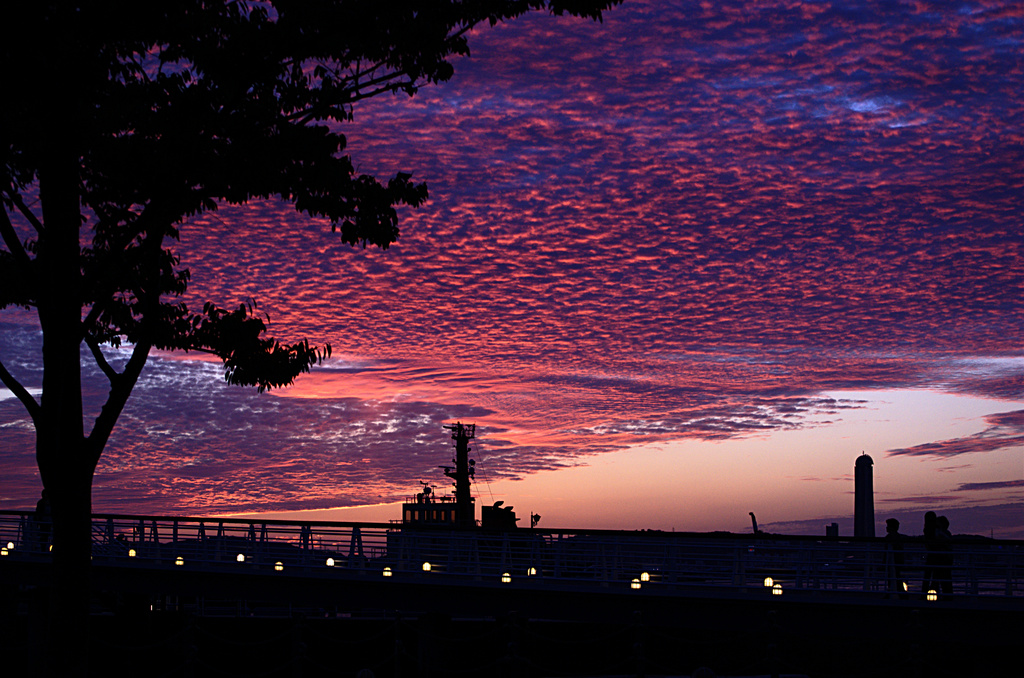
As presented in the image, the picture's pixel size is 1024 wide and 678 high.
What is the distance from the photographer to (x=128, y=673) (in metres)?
26.2

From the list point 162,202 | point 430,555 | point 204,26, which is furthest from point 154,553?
point 204,26

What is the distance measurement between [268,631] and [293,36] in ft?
72.5

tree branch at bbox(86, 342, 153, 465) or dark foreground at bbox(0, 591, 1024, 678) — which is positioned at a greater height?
tree branch at bbox(86, 342, 153, 465)

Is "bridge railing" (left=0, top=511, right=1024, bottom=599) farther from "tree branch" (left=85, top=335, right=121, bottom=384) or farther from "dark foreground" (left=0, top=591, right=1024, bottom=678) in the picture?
"tree branch" (left=85, top=335, right=121, bottom=384)

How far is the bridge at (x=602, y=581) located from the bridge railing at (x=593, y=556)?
0.16ft

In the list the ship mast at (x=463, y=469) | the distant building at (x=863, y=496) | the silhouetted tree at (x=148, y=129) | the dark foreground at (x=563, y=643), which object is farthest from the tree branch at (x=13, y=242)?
the ship mast at (x=463, y=469)

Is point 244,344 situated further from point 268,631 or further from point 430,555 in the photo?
point 268,631

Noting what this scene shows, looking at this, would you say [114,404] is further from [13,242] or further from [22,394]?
[13,242]

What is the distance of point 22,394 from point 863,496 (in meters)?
18.6

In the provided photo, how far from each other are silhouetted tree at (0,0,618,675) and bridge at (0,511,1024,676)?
8702 millimetres

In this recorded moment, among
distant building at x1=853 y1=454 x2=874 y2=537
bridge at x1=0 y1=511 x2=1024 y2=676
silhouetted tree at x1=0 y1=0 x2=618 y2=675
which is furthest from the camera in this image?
distant building at x1=853 y1=454 x2=874 y2=537

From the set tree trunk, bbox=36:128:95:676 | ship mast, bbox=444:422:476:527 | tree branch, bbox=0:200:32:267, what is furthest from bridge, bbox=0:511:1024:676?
ship mast, bbox=444:422:476:527

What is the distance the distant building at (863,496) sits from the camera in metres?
22.2

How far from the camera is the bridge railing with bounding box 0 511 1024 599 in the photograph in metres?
17.8
